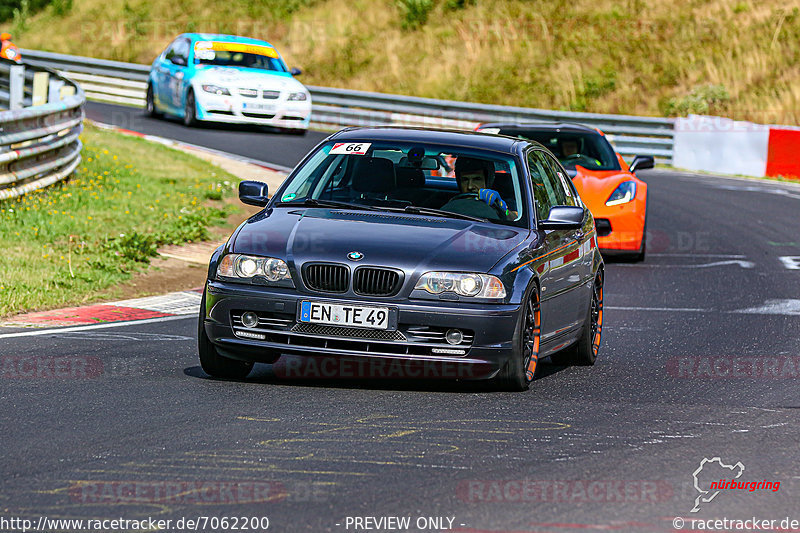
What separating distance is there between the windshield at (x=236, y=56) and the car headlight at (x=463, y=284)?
65.8 ft

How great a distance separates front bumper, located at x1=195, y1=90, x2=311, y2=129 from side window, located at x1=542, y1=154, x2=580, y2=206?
1715cm

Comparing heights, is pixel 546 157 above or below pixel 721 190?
above

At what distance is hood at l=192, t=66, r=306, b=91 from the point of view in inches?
1042

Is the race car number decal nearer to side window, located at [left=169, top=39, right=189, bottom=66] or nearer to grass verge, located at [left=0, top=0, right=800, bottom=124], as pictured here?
side window, located at [left=169, top=39, right=189, bottom=66]

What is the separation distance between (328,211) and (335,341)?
44.2 inches

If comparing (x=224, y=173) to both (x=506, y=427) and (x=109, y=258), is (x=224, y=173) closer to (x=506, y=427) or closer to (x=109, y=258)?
(x=109, y=258)

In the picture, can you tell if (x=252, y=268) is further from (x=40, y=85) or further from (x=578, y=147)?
(x=40, y=85)

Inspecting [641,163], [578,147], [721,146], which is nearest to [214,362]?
[578,147]

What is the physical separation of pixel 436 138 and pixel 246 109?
17.9 metres

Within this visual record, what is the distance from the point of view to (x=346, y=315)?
7.71 metres

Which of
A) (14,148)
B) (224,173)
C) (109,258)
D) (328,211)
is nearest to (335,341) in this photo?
(328,211)

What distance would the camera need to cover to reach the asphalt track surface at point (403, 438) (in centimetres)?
537

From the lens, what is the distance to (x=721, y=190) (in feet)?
82.8

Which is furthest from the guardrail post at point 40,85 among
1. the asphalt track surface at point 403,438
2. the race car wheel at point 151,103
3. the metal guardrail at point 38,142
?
the asphalt track surface at point 403,438
